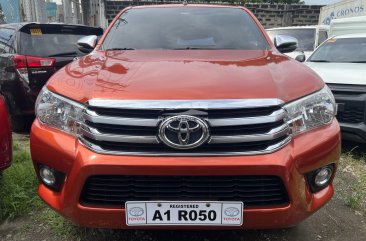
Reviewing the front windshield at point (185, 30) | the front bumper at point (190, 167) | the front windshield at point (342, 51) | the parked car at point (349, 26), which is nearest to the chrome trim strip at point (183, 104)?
the front bumper at point (190, 167)

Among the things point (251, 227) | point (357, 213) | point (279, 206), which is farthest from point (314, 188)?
point (357, 213)

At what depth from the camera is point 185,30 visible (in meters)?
3.32

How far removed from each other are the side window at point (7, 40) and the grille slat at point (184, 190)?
11.8ft

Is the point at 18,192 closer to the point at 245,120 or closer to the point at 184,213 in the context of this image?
the point at 184,213

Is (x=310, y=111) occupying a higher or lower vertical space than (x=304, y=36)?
higher

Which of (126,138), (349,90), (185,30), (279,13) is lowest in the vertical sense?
(279,13)

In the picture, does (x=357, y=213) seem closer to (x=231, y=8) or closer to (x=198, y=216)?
(x=198, y=216)

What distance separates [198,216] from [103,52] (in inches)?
63.0

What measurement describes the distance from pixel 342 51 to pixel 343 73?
150 centimetres

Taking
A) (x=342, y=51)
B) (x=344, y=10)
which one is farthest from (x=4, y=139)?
(x=344, y=10)

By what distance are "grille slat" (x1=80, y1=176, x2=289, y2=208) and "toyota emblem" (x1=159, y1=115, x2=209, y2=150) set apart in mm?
179

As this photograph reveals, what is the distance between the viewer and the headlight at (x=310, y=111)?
6.97 feet

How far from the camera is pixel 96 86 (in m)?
2.17

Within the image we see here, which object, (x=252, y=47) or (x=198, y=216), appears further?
(x=252, y=47)
